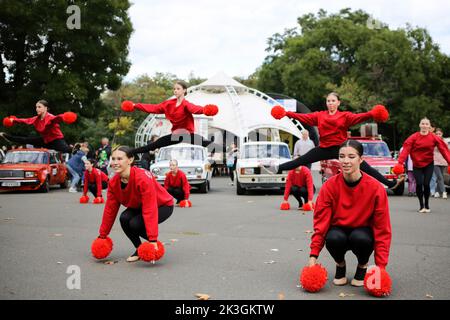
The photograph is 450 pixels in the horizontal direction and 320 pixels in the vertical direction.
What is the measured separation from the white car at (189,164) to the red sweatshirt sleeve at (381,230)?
42.6ft

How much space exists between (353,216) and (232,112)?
30508mm

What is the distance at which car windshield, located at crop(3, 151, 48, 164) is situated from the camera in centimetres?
1967

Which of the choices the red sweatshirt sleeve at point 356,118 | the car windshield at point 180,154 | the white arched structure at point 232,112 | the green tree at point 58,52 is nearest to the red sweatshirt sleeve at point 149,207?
the red sweatshirt sleeve at point 356,118

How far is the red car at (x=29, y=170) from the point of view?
Result: 18.6 meters

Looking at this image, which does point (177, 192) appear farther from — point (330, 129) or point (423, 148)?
point (330, 129)

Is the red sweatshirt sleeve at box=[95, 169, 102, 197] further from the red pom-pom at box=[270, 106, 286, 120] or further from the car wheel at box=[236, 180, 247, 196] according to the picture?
the red pom-pom at box=[270, 106, 286, 120]

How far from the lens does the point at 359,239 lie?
5375 millimetres

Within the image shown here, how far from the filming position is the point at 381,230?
5.35 meters

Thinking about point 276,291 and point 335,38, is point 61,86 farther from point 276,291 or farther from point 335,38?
point 335,38

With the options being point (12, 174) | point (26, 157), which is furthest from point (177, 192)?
point (26, 157)

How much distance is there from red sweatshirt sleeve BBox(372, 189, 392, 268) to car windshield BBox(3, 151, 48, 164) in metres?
16.8

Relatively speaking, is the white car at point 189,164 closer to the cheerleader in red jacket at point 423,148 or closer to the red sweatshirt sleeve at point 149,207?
the cheerleader in red jacket at point 423,148

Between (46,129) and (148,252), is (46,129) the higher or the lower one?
the higher one

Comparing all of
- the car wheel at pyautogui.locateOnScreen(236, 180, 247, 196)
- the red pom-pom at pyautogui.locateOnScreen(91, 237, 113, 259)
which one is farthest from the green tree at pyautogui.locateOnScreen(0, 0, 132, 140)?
the red pom-pom at pyautogui.locateOnScreen(91, 237, 113, 259)
